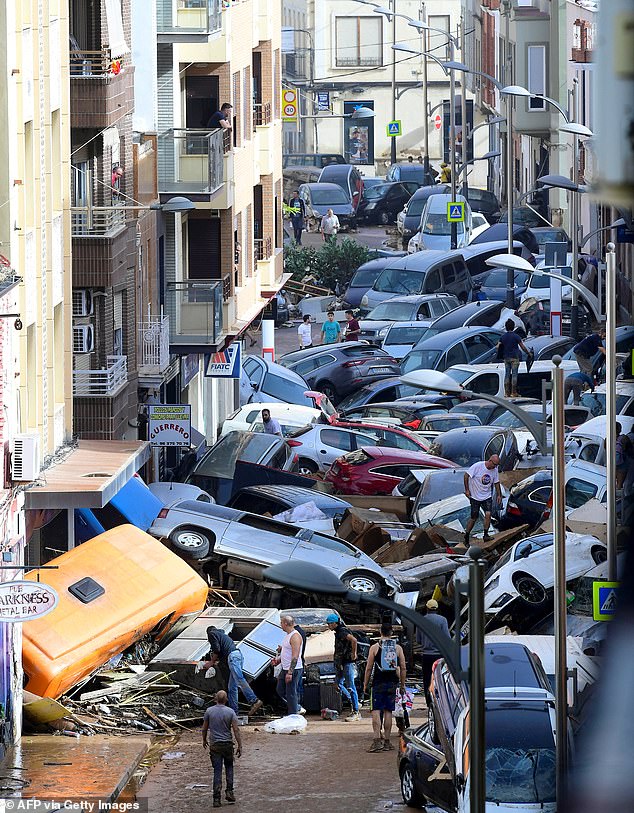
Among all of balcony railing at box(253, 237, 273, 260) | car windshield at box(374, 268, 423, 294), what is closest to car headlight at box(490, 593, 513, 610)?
Result: balcony railing at box(253, 237, 273, 260)

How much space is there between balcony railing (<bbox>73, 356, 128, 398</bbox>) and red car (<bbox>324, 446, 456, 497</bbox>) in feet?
17.1

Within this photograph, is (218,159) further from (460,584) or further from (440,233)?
(440,233)

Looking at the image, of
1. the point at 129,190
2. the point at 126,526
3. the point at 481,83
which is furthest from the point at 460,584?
the point at 481,83

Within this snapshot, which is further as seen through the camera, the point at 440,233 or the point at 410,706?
the point at 440,233

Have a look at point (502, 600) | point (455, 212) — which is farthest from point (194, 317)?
point (455, 212)

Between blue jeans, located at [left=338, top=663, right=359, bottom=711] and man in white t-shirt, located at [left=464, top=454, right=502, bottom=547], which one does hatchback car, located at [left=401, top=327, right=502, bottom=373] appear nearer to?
man in white t-shirt, located at [left=464, top=454, right=502, bottom=547]

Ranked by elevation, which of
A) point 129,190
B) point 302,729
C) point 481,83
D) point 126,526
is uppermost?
point 481,83

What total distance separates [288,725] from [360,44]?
87383 millimetres

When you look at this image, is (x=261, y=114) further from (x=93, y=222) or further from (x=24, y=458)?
(x=24, y=458)

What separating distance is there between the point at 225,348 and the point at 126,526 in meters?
12.4

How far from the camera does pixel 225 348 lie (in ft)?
109

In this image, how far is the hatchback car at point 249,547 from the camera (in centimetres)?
2147

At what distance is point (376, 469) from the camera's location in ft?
95.7

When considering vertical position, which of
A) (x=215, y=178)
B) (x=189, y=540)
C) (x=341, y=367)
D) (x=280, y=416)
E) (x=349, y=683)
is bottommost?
(x=349, y=683)
